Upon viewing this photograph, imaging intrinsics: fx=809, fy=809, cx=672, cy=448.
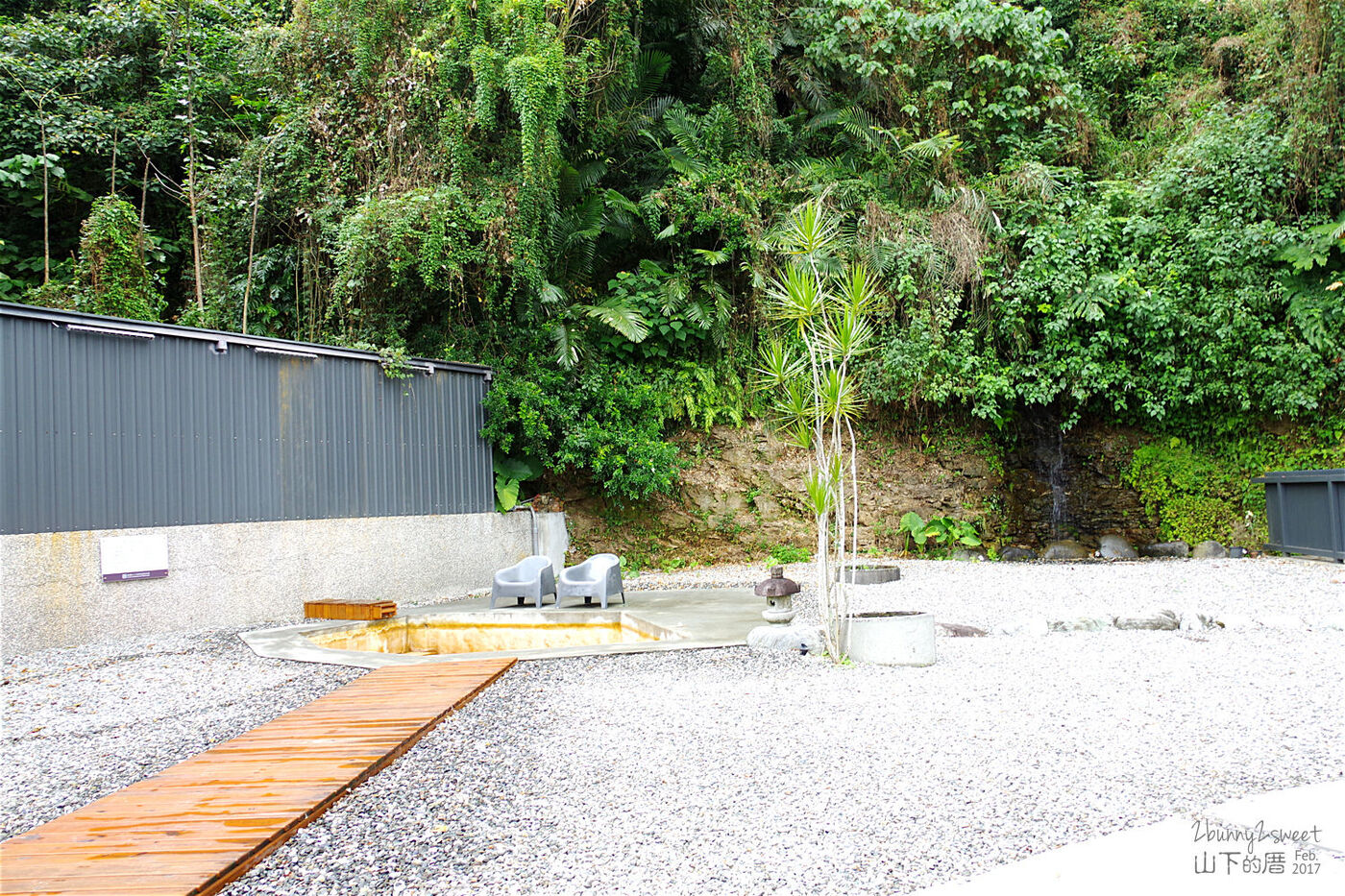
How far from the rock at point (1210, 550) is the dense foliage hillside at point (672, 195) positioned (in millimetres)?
1662

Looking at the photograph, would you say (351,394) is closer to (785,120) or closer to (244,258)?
(244,258)

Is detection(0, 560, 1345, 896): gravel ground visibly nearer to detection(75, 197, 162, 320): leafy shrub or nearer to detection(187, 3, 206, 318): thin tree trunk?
detection(75, 197, 162, 320): leafy shrub

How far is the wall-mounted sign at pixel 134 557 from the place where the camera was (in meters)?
6.60

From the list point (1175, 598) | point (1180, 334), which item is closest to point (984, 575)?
point (1175, 598)

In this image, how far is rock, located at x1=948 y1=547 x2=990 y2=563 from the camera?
11250 mm

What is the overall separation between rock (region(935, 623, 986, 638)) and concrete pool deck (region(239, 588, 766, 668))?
1397 millimetres

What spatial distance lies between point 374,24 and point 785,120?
6465mm

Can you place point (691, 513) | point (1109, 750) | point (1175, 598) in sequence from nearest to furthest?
point (1109, 750)
point (1175, 598)
point (691, 513)

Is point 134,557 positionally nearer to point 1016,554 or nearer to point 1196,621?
point 1196,621

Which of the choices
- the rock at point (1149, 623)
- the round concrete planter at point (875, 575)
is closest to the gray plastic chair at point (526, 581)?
the round concrete planter at point (875, 575)

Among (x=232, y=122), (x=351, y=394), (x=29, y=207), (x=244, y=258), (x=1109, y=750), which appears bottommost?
(x=1109, y=750)

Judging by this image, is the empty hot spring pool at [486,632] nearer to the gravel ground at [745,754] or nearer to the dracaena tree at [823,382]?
the gravel ground at [745,754]

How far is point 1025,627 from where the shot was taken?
234 inches

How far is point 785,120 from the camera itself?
13.4m
